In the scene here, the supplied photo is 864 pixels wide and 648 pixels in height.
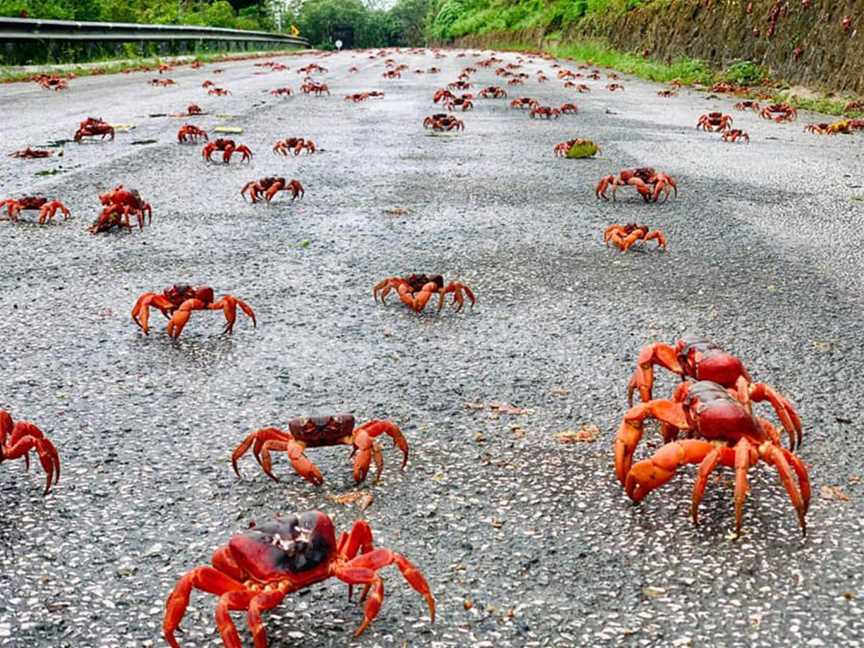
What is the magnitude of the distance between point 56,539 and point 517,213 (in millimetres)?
4675

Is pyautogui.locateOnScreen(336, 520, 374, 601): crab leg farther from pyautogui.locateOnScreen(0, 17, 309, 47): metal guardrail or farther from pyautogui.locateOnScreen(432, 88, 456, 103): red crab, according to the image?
pyautogui.locateOnScreen(0, 17, 309, 47): metal guardrail

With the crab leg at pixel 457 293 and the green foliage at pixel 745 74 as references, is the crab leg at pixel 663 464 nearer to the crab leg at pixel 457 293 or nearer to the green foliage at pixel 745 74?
the crab leg at pixel 457 293

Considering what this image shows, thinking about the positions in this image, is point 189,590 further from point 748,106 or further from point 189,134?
point 748,106

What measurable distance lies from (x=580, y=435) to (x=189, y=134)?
8.20 metres

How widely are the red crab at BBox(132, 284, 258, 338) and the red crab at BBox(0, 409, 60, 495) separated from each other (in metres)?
1.24

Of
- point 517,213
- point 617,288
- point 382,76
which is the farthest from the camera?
point 382,76

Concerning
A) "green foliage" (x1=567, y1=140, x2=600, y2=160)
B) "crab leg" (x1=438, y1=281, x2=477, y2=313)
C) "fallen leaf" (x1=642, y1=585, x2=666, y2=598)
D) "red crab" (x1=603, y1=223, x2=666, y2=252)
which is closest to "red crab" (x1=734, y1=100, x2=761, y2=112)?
"green foliage" (x1=567, y1=140, x2=600, y2=160)

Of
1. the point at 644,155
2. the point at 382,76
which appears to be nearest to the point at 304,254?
the point at 644,155

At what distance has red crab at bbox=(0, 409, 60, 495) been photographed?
98.7 inches

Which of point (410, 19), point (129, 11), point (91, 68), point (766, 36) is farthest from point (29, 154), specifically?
point (410, 19)

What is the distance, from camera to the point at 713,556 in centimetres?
223

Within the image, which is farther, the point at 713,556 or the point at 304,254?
the point at 304,254

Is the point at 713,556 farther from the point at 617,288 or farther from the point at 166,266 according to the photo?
the point at 166,266

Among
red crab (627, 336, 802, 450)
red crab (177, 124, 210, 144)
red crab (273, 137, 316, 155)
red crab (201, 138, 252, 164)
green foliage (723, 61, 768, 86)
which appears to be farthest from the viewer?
green foliage (723, 61, 768, 86)
